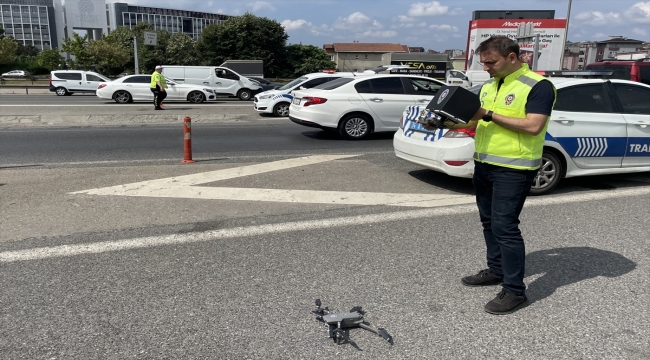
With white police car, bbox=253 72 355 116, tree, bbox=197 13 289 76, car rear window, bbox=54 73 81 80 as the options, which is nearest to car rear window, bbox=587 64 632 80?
white police car, bbox=253 72 355 116

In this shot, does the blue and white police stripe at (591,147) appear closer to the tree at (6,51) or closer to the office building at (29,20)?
the tree at (6,51)

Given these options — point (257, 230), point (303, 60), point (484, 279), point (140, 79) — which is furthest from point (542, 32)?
point (303, 60)

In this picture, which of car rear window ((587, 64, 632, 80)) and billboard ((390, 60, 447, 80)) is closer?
car rear window ((587, 64, 632, 80))

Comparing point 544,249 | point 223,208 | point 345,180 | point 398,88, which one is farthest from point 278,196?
point 398,88

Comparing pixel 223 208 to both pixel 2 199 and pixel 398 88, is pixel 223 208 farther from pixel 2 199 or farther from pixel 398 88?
pixel 398 88

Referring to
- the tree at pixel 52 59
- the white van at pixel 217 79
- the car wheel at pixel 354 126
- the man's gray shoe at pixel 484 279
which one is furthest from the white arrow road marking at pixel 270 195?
the tree at pixel 52 59

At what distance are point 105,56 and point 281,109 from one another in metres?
53.4

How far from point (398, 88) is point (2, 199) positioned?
8060 mm

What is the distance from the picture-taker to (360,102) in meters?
11.0

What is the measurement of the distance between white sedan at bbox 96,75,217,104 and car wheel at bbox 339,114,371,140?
44.2 feet

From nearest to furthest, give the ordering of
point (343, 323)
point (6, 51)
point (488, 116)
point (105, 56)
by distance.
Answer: point (343, 323) → point (488, 116) → point (105, 56) → point (6, 51)

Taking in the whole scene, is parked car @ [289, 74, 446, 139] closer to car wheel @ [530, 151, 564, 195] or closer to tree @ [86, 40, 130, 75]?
car wheel @ [530, 151, 564, 195]

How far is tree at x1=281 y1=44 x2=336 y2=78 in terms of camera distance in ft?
224

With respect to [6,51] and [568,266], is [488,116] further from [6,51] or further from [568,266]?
[6,51]
